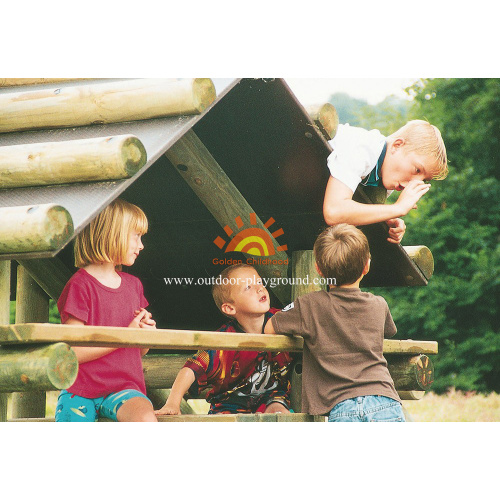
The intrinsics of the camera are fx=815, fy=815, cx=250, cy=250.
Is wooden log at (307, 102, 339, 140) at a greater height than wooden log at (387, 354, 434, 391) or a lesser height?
greater

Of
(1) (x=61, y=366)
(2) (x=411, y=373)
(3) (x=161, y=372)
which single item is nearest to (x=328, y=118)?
(2) (x=411, y=373)

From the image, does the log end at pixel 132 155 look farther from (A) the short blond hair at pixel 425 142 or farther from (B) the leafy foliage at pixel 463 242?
(B) the leafy foliage at pixel 463 242

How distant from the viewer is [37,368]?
321 centimetres

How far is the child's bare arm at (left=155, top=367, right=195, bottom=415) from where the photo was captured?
4.65m

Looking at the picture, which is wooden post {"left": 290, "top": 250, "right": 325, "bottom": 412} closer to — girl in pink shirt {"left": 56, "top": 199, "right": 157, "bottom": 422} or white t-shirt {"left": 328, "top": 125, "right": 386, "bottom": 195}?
white t-shirt {"left": 328, "top": 125, "right": 386, "bottom": 195}

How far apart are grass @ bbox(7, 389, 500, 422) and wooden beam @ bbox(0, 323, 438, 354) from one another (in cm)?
568

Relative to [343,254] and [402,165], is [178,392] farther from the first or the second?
[402,165]

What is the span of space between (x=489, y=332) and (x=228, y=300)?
6884mm

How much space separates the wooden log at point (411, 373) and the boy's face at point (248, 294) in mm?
1023

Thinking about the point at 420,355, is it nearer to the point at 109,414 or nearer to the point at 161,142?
the point at 109,414

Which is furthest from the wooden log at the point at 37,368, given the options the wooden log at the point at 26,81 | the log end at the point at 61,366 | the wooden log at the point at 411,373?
the wooden log at the point at 411,373

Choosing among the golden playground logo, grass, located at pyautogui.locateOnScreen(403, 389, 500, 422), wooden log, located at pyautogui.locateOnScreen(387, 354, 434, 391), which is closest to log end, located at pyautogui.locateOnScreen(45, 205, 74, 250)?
the golden playground logo

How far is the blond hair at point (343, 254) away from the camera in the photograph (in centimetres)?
414

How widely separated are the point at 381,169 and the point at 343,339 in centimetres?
112
